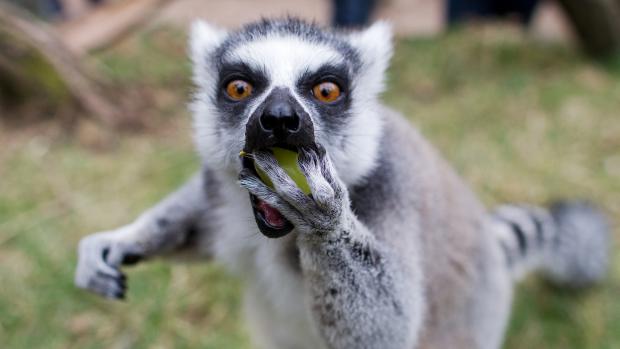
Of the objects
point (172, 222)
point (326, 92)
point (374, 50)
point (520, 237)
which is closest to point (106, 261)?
point (172, 222)

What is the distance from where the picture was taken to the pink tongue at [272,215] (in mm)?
1760

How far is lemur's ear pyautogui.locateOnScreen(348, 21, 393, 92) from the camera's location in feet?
7.47

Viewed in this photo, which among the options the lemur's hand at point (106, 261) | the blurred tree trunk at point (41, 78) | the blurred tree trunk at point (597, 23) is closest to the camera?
the lemur's hand at point (106, 261)

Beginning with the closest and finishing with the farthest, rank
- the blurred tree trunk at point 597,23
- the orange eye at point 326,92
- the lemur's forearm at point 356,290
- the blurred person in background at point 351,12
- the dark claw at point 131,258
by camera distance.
Answer: the lemur's forearm at point 356,290
the orange eye at point 326,92
the dark claw at point 131,258
the blurred tree trunk at point 597,23
the blurred person in background at point 351,12

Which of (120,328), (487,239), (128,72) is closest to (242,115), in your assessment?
(487,239)

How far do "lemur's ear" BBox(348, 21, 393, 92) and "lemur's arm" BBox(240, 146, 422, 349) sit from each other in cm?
64

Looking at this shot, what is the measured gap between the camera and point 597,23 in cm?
602

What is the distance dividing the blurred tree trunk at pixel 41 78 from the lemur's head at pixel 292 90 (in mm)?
3216

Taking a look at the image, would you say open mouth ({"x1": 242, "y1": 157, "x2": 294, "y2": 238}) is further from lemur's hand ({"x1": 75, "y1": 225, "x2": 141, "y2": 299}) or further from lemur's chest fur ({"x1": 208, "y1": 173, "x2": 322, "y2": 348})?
lemur's hand ({"x1": 75, "y1": 225, "x2": 141, "y2": 299})

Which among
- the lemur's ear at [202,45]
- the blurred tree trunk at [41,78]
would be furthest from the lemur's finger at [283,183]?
the blurred tree trunk at [41,78]

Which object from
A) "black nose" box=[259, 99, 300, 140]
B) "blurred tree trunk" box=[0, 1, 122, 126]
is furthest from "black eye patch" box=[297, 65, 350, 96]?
"blurred tree trunk" box=[0, 1, 122, 126]

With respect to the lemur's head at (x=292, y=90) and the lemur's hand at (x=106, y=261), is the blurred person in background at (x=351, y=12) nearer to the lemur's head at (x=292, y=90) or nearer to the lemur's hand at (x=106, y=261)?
the lemur's head at (x=292, y=90)

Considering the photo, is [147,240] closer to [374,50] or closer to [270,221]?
[270,221]

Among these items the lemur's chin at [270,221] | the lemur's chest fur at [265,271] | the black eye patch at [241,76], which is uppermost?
the black eye patch at [241,76]
